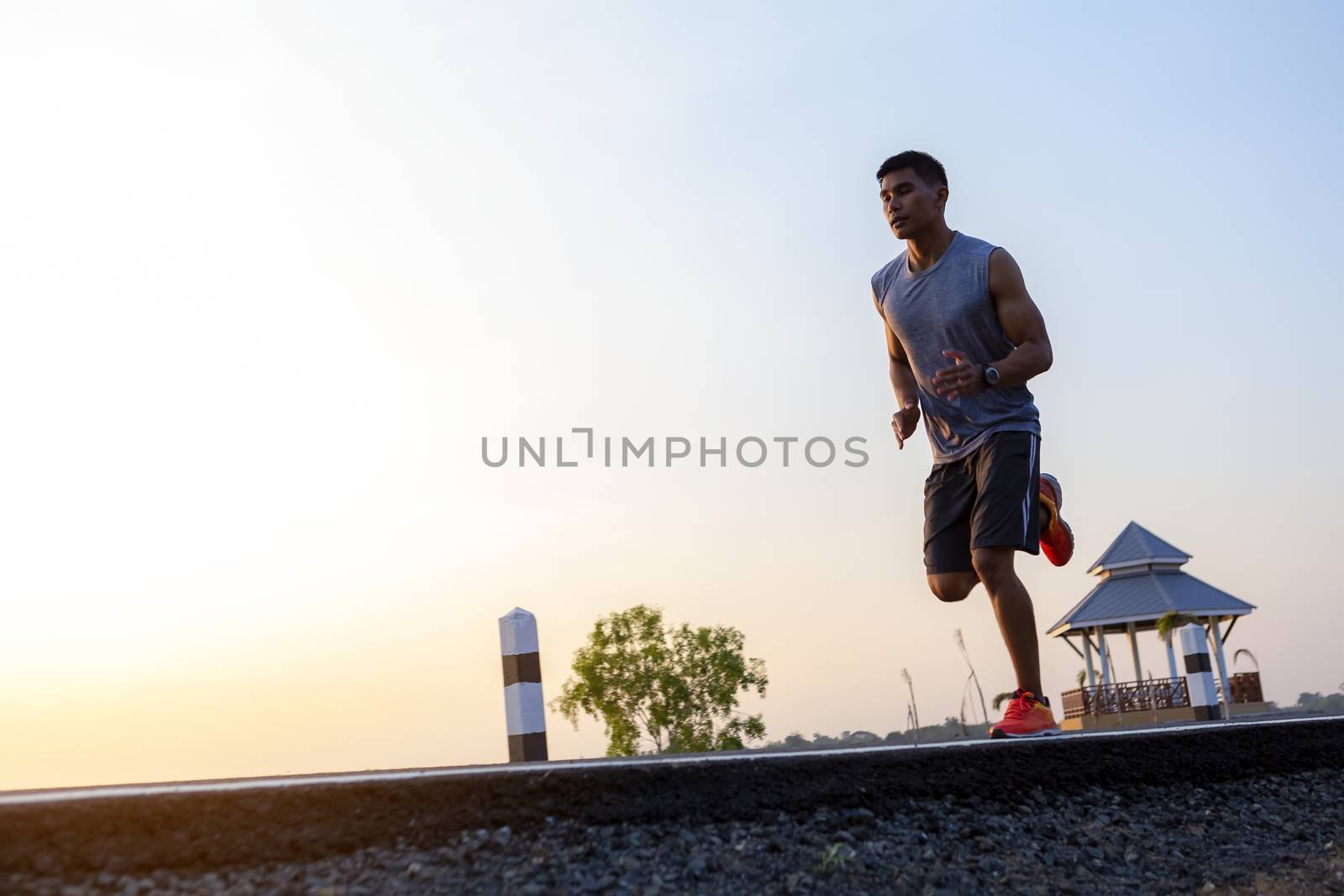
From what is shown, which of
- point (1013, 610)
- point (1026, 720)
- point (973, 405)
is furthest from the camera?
point (973, 405)

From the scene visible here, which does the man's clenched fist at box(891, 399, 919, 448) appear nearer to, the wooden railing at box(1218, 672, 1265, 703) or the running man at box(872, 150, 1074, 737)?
the running man at box(872, 150, 1074, 737)

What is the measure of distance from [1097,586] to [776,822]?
105ft

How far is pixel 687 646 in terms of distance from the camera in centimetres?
2950

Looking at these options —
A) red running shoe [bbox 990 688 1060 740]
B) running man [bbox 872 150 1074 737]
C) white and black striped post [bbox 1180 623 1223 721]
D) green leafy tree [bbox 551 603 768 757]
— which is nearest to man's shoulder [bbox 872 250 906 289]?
running man [bbox 872 150 1074 737]

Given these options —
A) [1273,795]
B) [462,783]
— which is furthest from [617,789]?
[1273,795]

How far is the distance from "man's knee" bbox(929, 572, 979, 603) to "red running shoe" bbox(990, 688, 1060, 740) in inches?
22.4

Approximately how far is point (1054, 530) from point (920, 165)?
5.39 ft

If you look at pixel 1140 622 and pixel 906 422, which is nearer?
pixel 906 422

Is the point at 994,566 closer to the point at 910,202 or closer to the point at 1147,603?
the point at 910,202

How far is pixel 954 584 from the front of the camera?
17.3 feet

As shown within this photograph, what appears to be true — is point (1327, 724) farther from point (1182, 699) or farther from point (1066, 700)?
point (1066, 700)

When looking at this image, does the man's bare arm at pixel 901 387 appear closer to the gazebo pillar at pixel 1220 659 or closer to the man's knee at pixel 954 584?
the man's knee at pixel 954 584

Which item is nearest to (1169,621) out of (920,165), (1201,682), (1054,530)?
(1201,682)

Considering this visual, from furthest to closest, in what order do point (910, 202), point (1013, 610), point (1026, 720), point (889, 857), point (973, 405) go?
point (910, 202)
point (973, 405)
point (1013, 610)
point (1026, 720)
point (889, 857)
